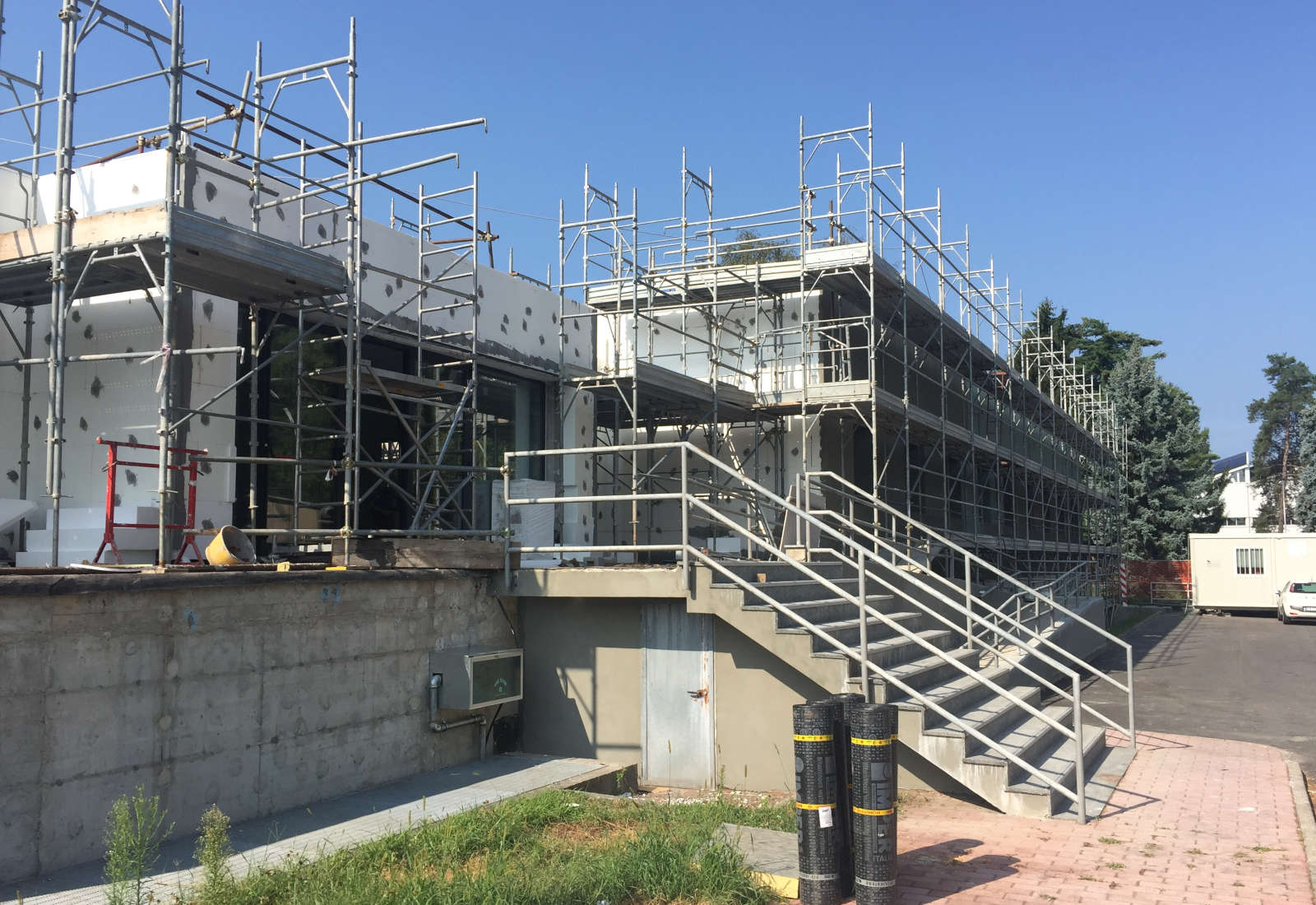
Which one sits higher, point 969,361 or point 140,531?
point 969,361

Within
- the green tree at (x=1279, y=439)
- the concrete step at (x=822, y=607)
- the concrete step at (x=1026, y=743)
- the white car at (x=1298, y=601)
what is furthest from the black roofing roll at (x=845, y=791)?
the green tree at (x=1279, y=439)

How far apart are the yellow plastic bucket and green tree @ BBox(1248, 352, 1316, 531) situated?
270 feet

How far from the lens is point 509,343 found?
56.1 ft

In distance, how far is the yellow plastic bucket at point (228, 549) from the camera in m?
9.09

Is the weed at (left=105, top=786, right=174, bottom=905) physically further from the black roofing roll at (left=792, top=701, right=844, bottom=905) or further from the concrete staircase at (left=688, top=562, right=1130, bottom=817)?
the concrete staircase at (left=688, top=562, right=1130, bottom=817)

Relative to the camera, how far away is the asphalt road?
14.3 m

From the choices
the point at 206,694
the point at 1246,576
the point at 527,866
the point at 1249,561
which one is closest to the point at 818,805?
the point at 527,866

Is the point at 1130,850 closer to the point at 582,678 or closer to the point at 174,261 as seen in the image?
the point at 582,678

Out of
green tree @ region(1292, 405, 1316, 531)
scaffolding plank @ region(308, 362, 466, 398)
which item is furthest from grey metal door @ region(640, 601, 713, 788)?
green tree @ region(1292, 405, 1316, 531)

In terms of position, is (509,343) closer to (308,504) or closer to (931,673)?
(308,504)

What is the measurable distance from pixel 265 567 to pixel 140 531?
2599 mm

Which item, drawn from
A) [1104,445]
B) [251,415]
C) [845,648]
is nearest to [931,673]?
[845,648]

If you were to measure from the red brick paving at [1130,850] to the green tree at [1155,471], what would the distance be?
4544cm

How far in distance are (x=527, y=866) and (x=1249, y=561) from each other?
3929cm
